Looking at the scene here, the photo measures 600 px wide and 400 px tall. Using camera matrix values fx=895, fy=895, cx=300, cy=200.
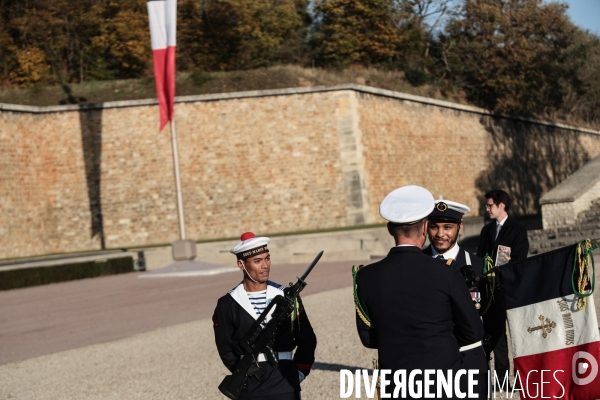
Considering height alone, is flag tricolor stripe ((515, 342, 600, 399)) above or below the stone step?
below

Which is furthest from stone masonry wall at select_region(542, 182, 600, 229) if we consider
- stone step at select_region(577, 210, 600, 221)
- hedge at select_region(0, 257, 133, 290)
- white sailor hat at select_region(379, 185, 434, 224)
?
white sailor hat at select_region(379, 185, 434, 224)

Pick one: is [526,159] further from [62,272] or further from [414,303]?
[414,303]

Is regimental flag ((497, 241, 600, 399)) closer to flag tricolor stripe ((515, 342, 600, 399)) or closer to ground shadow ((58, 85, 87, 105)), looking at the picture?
flag tricolor stripe ((515, 342, 600, 399))

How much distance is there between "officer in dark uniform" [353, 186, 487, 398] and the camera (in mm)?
3758

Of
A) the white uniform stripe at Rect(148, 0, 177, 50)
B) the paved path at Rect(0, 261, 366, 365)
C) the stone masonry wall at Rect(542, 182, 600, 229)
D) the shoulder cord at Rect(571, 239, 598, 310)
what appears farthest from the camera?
the stone masonry wall at Rect(542, 182, 600, 229)

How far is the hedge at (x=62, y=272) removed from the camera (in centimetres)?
2348

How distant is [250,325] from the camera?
4.54 metres

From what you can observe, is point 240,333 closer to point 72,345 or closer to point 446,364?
point 446,364

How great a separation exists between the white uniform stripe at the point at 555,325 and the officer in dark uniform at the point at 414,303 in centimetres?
97

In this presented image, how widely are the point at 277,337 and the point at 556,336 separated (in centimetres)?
152

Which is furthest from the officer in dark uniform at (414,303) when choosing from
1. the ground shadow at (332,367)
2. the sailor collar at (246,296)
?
the ground shadow at (332,367)

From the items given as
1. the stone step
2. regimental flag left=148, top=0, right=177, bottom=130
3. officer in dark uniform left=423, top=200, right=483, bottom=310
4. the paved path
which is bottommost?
the paved path

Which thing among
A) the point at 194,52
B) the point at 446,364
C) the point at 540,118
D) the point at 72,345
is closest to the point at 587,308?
the point at 446,364

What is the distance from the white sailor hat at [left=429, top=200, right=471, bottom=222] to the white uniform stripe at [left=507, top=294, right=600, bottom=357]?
0.61m
